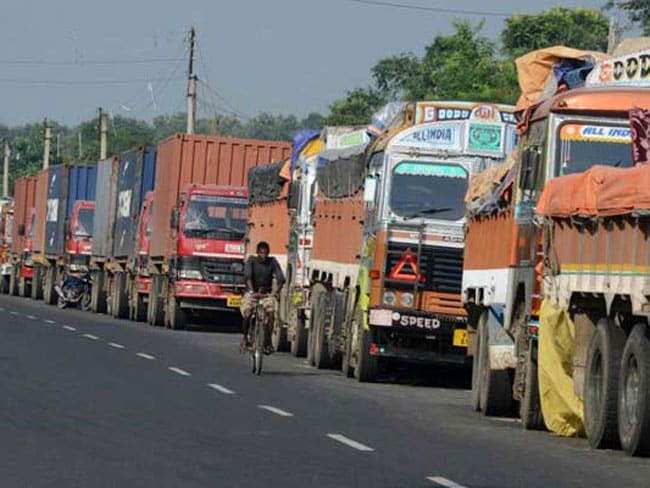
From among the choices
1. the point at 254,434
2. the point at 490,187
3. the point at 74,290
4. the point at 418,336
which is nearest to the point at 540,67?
the point at 490,187

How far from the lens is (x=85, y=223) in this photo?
5631 centimetres

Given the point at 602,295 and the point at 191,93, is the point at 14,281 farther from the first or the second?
the point at 602,295

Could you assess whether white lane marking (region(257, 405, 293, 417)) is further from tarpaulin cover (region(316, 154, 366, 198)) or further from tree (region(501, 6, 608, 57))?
tree (region(501, 6, 608, 57))

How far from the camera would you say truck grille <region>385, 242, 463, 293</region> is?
2412 cm

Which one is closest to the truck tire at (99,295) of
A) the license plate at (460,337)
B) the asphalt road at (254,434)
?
→ the asphalt road at (254,434)

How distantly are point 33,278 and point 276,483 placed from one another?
53.1 m

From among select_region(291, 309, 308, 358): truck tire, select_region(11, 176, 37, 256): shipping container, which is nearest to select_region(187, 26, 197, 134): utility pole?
select_region(11, 176, 37, 256): shipping container

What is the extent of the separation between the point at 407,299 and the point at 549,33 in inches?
3056

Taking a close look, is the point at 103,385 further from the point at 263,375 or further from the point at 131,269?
the point at 131,269

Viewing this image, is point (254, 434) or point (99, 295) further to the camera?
point (99, 295)

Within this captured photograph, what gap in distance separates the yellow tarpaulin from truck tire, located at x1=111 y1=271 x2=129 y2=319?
31.2m

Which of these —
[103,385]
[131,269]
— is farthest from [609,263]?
[131,269]

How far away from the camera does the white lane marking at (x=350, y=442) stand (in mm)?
15002

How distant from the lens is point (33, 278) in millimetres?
64562
